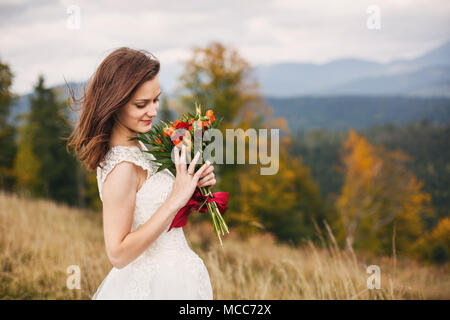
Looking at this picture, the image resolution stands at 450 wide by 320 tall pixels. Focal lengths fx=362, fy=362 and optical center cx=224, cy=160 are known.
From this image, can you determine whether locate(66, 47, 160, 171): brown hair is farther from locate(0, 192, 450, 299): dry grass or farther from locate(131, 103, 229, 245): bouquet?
locate(0, 192, 450, 299): dry grass

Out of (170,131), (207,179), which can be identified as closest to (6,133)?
(170,131)

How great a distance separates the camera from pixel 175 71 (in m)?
22.8

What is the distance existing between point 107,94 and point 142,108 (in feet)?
0.57

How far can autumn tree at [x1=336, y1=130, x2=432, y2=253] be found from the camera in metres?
33.8

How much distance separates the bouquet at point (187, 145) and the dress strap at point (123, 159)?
5 centimetres

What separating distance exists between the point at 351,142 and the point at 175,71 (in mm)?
20783

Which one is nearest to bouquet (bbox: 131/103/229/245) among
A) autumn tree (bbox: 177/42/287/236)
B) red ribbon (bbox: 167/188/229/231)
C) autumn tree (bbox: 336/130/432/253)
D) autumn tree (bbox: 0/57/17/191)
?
red ribbon (bbox: 167/188/229/231)

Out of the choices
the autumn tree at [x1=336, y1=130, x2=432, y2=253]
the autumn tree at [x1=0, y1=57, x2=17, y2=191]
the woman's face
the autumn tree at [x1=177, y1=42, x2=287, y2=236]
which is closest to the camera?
the woman's face

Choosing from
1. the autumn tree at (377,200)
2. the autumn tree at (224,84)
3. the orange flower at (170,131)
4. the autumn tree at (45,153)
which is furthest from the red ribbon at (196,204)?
the autumn tree at (377,200)

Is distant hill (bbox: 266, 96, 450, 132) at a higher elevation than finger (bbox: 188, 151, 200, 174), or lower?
higher

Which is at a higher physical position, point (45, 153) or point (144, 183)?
point (45, 153)

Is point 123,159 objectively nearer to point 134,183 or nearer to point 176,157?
point 134,183

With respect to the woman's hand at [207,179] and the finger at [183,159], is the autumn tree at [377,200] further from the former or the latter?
the finger at [183,159]

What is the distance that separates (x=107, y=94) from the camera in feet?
5.63
